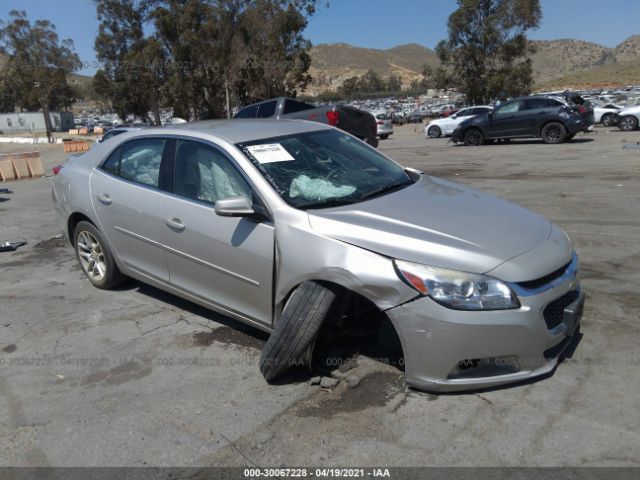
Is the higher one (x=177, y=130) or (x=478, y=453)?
(x=177, y=130)

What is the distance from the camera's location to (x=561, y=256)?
3354 millimetres

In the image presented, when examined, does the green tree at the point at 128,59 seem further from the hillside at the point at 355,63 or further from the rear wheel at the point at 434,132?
the hillside at the point at 355,63

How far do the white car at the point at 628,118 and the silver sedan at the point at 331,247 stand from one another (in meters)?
20.8

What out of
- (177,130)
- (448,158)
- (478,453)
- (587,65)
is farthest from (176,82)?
(587,65)

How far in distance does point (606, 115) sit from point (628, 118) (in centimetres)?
301

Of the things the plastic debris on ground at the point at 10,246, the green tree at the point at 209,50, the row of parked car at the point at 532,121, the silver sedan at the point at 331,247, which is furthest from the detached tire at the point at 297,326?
the green tree at the point at 209,50

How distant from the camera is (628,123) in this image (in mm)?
21969

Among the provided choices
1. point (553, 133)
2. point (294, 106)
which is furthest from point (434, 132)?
point (294, 106)

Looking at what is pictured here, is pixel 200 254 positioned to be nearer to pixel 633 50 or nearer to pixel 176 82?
pixel 176 82

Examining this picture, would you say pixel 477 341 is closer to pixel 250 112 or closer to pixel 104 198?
pixel 104 198

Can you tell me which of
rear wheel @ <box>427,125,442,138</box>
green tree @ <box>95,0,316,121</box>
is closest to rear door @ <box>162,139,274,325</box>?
rear wheel @ <box>427,125,442,138</box>

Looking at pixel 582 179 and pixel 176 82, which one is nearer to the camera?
pixel 582 179

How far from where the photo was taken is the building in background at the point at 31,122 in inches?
2857

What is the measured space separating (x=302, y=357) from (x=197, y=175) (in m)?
1.68
